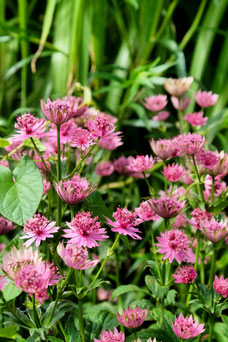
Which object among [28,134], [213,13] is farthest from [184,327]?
[213,13]

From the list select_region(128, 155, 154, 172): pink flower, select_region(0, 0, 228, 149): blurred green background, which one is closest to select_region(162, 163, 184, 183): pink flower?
select_region(128, 155, 154, 172): pink flower

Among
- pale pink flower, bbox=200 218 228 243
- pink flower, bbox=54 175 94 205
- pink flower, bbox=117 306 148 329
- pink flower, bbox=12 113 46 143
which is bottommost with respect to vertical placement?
pink flower, bbox=117 306 148 329

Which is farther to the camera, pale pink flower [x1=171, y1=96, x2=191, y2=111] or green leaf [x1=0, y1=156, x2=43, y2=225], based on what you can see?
pale pink flower [x1=171, y1=96, x2=191, y2=111]

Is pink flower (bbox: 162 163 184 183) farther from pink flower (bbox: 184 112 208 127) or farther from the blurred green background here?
the blurred green background

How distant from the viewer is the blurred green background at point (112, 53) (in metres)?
1.39

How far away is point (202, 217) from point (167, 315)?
0.61ft

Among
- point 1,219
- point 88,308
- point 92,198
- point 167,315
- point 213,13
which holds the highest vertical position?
point 213,13

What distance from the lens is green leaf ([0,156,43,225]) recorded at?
0.64 meters

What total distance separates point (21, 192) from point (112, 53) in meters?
1.29

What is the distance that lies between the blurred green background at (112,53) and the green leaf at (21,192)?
0.56 metres

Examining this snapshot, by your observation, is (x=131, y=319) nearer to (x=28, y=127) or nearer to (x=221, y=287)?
(x=221, y=287)

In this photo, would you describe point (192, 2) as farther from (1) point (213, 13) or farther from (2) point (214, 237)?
(2) point (214, 237)

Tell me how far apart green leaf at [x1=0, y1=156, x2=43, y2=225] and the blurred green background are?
0.56 metres

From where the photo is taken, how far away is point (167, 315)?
2.59 feet
